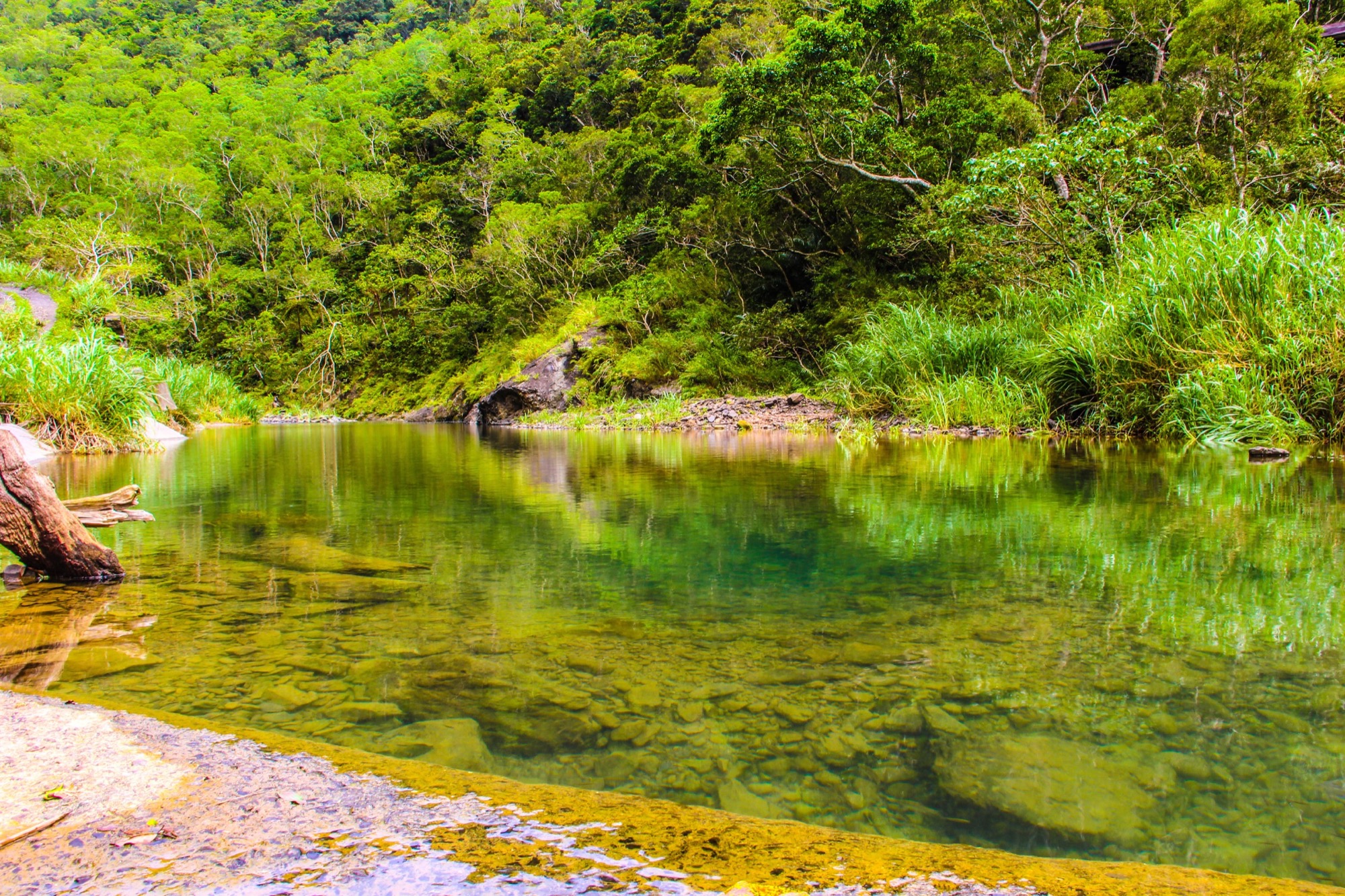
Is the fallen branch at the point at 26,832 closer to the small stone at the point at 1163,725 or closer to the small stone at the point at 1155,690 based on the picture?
the small stone at the point at 1163,725

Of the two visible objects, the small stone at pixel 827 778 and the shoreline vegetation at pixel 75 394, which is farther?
the shoreline vegetation at pixel 75 394

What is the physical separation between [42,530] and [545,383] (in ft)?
69.5

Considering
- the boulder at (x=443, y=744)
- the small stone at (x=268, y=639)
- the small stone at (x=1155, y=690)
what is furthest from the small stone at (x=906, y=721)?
the small stone at (x=268, y=639)

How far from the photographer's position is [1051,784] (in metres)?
1.26

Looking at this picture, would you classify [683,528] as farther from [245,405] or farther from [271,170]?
[271,170]

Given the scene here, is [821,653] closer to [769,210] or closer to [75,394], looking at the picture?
[75,394]

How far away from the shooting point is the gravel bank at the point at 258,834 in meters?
0.88

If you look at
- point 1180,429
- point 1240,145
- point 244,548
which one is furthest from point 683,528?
point 1240,145

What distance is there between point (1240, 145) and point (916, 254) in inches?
242

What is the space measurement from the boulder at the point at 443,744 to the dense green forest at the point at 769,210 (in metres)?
7.66

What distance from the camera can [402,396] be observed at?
103 ft

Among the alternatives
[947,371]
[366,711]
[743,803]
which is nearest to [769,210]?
[947,371]

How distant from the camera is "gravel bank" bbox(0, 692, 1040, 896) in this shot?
0.88m

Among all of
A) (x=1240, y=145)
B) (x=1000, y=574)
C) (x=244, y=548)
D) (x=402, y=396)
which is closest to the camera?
(x=1000, y=574)
